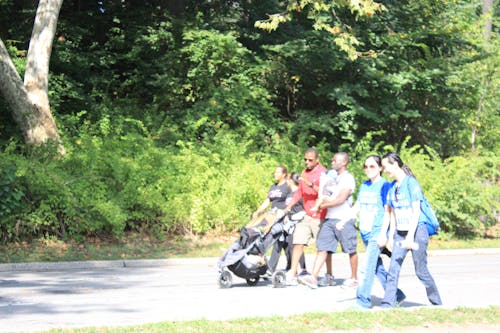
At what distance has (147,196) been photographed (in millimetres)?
17812

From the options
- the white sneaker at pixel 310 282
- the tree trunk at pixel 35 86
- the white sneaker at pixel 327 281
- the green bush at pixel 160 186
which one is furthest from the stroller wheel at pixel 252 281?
the tree trunk at pixel 35 86

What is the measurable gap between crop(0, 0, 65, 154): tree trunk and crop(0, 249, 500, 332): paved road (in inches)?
214

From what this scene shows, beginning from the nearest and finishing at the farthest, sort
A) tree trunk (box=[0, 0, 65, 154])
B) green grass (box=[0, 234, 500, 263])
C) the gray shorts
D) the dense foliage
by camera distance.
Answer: the gray shorts
green grass (box=[0, 234, 500, 263])
the dense foliage
tree trunk (box=[0, 0, 65, 154])

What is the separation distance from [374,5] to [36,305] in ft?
41.2

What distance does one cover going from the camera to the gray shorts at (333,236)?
1112 cm

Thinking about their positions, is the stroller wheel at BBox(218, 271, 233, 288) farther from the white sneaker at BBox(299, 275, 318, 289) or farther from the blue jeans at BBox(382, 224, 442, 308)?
the blue jeans at BBox(382, 224, 442, 308)

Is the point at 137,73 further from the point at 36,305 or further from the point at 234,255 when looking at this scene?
the point at 36,305

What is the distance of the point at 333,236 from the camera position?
11188mm

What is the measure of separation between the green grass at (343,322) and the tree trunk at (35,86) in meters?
11.9

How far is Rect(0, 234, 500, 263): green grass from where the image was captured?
50.1 ft

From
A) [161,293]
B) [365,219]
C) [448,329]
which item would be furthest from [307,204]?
[448,329]

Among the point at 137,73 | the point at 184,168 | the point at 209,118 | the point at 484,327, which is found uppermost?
the point at 137,73

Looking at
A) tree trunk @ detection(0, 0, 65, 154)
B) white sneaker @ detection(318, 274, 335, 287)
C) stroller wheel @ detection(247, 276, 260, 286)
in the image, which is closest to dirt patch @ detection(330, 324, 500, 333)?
white sneaker @ detection(318, 274, 335, 287)

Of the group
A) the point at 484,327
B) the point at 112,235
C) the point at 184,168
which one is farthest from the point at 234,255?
the point at 184,168
